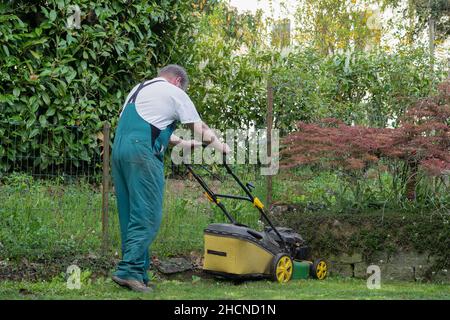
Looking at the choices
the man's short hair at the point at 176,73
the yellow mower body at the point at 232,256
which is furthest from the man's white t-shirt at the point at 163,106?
the yellow mower body at the point at 232,256

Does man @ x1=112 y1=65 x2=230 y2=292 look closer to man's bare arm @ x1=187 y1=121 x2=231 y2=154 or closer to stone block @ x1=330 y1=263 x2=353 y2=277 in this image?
man's bare arm @ x1=187 y1=121 x2=231 y2=154

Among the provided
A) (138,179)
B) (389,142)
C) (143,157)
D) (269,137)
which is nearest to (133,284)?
(138,179)

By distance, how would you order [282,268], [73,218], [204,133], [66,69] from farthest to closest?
1. [66,69]
2. [73,218]
3. [282,268]
4. [204,133]

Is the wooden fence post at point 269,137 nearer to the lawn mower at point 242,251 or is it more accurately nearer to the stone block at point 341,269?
the stone block at point 341,269

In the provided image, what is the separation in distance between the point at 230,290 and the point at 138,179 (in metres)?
1.32

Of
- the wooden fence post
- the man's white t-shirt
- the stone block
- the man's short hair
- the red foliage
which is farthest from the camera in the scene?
the wooden fence post

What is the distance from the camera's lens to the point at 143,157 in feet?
19.9

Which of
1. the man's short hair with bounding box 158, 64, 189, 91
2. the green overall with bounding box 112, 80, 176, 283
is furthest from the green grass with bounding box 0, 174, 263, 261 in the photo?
the man's short hair with bounding box 158, 64, 189, 91

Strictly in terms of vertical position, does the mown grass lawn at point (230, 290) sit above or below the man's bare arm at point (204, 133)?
below

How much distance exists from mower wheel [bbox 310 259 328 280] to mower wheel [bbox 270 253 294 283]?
42 cm

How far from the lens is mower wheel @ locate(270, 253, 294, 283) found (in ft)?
22.9

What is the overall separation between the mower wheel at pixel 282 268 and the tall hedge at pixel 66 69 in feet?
9.71

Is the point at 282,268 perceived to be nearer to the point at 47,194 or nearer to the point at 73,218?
the point at 73,218

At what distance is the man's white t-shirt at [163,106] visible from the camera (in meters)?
6.14
